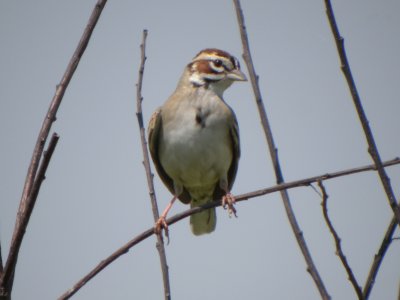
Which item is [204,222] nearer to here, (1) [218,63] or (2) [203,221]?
(2) [203,221]

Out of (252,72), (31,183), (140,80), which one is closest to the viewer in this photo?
(31,183)

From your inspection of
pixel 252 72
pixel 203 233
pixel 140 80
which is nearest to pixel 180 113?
pixel 203 233

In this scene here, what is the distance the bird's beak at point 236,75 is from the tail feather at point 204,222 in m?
1.63

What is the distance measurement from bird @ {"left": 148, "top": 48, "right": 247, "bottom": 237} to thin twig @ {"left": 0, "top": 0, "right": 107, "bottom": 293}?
3.30 meters

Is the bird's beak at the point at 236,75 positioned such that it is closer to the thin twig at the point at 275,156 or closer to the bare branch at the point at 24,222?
the thin twig at the point at 275,156

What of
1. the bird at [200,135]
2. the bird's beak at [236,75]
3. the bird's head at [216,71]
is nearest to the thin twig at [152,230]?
the bird at [200,135]

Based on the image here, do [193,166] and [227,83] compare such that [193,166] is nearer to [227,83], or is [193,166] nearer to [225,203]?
[225,203]

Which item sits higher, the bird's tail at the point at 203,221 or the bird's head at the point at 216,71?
the bird's head at the point at 216,71

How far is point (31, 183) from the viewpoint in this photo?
2811mm

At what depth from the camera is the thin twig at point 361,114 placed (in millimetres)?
2600

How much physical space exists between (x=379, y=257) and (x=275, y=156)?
0.76m

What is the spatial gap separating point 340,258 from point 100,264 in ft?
3.87

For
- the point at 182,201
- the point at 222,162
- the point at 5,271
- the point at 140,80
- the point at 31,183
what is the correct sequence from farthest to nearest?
the point at 182,201
the point at 222,162
the point at 140,80
the point at 31,183
the point at 5,271

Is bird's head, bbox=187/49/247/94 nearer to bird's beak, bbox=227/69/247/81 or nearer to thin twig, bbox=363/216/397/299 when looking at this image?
bird's beak, bbox=227/69/247/81
